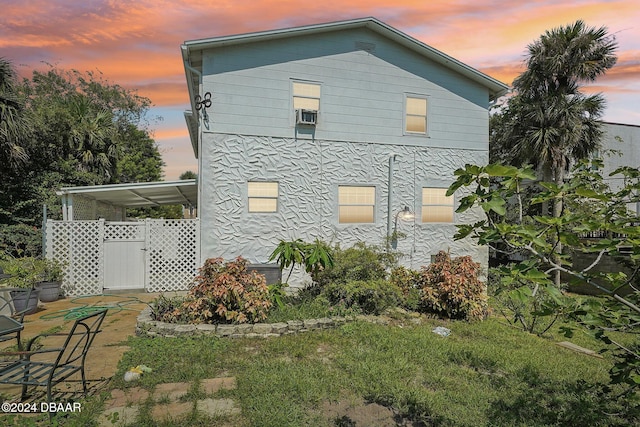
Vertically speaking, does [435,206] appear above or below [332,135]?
below

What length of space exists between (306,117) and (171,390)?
7.93m

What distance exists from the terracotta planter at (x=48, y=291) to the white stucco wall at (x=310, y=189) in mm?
3904

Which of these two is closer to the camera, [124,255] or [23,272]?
[23,272]

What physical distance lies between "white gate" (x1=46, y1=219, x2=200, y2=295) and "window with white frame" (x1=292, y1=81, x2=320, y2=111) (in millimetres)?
4569

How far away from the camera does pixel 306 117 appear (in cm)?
1019

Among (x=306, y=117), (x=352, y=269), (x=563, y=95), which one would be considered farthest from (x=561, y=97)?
(x=352, y=269)

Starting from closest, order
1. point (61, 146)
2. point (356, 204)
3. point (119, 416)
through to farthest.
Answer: point (119, 416), point (356, 204), point (61, 146)

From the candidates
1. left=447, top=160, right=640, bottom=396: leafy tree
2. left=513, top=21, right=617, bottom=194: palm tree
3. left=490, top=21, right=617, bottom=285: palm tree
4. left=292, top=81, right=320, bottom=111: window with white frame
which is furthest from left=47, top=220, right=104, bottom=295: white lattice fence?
left=513, top=21, right=617, bottom=194: palm tree

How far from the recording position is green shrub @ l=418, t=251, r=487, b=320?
24.8 ft

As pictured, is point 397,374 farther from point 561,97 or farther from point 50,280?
point 561,97

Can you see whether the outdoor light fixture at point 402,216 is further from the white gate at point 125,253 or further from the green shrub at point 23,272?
the green shrub at point 23,272

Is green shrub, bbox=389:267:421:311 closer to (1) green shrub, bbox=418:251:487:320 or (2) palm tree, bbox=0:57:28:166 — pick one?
(1) green shrub, bbox=418:251:487:320

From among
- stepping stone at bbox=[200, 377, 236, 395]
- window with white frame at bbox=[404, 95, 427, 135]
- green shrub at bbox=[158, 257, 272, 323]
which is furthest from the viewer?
window with white frame at bbox=[404, 95, 427, 135]

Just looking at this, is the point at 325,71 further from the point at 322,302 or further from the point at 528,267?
the point at 528,267
